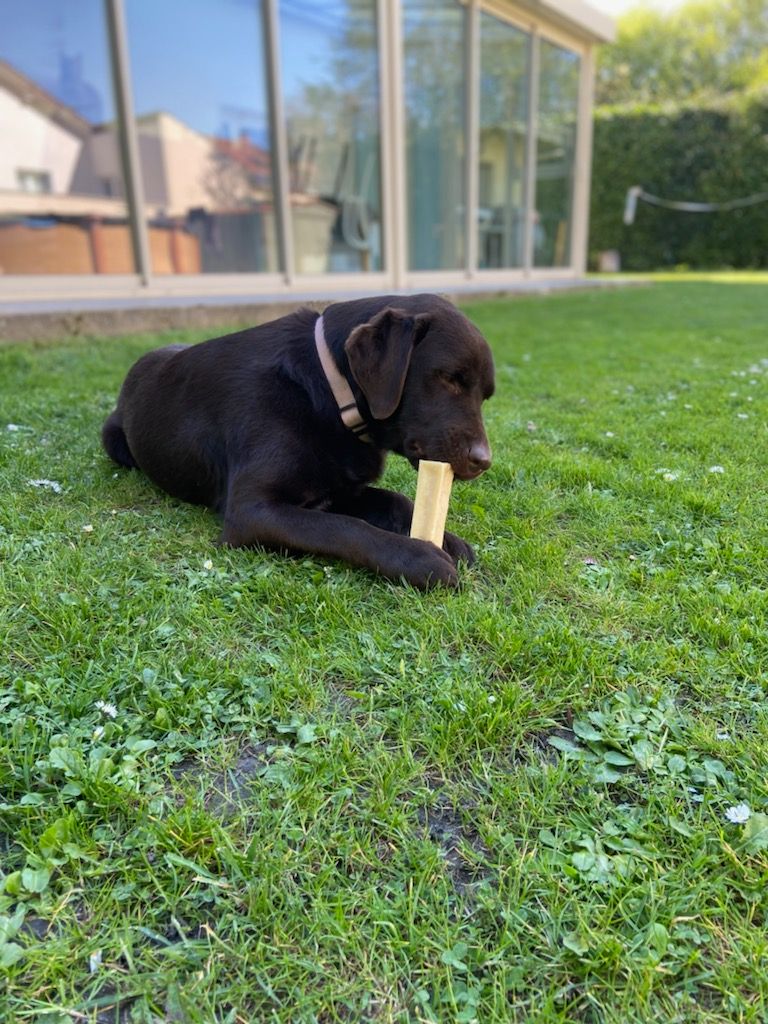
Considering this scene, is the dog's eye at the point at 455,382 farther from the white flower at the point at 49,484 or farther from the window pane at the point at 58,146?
the window pane at the point at 58,146

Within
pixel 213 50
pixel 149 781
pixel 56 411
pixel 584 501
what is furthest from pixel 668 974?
pixel 213 50

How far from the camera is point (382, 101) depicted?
10.8 meters

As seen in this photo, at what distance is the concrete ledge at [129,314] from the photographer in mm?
6762

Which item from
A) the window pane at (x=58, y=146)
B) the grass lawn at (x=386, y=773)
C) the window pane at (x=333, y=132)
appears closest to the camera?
the grass lawn at (x=386, y=773)

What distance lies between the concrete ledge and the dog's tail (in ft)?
9.51

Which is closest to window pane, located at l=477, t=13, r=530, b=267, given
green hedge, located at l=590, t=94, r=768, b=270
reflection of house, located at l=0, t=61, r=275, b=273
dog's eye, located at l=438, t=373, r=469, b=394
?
reflection of house, located at l=0, t=61, r=275, b=273

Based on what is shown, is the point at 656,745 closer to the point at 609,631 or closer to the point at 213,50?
the point at 609,631

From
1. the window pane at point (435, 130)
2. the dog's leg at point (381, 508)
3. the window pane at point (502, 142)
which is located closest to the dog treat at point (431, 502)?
the dog's leg at point (381, 508)

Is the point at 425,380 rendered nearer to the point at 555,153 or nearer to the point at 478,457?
the point at 478,457

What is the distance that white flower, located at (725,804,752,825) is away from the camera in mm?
1418

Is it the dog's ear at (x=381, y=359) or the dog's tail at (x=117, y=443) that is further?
the dog's tail at (x=117, y=443)

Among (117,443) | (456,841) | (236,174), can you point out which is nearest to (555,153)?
(236,174)

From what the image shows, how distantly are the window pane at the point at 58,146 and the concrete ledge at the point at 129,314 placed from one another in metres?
1.47

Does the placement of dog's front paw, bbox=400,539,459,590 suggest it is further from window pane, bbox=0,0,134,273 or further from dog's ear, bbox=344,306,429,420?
window pane, bbox=0,0,134,273
